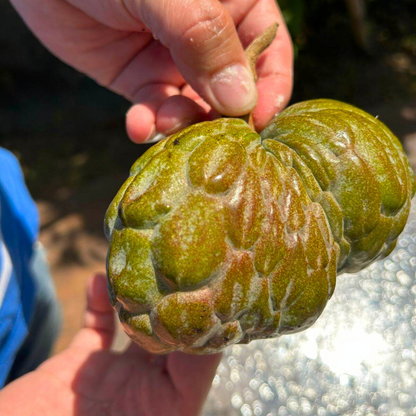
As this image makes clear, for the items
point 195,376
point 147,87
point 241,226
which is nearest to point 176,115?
point 147,87

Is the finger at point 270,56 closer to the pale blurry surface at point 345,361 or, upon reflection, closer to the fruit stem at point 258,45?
the fruit stem at point 258,45

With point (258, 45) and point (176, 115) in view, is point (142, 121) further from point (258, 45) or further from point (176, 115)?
point (258, 45)

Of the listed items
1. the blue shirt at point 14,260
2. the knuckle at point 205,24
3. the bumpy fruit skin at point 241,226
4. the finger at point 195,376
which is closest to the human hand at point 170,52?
the knuckle at point 205,24

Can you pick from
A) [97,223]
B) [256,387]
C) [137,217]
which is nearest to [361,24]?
[97,223]

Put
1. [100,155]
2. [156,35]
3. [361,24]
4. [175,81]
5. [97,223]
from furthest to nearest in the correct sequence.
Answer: [361,24]
[100,155]
[97,223]
[175,81]
[156,35]

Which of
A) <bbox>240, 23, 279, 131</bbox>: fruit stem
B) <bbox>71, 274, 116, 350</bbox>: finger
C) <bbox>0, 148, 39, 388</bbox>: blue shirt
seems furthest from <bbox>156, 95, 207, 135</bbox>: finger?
<bbox>0, 148, 39, 388</bbox>: blue shirt

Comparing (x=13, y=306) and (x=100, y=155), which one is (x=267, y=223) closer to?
(x=13, y=306)
